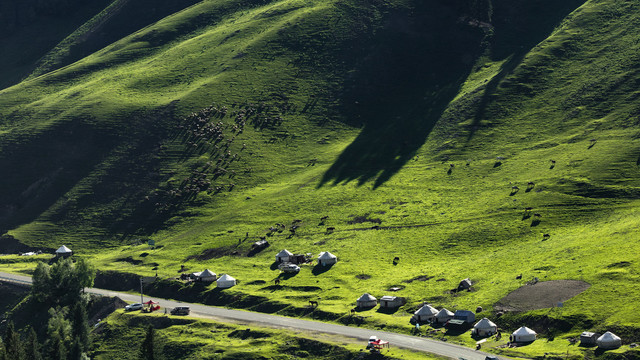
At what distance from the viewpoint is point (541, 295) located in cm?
12550

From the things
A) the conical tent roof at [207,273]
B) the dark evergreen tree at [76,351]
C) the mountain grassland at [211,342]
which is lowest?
the mountain grassland at [211,342]

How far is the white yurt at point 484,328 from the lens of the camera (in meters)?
118

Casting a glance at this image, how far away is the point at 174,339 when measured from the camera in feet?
449

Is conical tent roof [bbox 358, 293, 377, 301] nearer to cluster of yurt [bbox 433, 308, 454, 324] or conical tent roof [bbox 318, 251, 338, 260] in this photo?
cluster of yurt [bbox 433, 308, 454, 324]

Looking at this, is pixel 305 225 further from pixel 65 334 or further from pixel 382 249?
pixel 65 334

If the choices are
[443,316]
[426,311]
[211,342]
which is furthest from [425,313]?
[211,342]

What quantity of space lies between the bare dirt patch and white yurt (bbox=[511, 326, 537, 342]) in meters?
9.37

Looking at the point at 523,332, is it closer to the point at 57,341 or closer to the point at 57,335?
the point at 57,341

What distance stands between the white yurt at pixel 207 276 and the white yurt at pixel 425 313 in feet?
180

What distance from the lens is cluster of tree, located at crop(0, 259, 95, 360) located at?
439 feet

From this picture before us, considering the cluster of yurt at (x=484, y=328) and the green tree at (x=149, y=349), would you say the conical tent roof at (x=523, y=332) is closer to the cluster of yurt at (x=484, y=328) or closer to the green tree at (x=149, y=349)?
the cluster of yurt at (x=484, y=328)

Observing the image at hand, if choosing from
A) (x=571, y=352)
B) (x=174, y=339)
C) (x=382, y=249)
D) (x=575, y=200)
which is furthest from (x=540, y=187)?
(x=174, y=339)

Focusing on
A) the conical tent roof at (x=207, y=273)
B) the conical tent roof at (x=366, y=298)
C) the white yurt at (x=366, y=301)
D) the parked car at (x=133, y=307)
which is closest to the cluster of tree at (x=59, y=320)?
the parked car at (x=133, y=307)

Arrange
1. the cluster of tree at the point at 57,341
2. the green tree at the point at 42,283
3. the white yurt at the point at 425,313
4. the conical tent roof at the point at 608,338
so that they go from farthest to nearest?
the green tree at the point at 42,283, the cluster of tree at the point at 57,341, the white yurt at the point at 425,313, the conical tent roof at the point at 608,338
